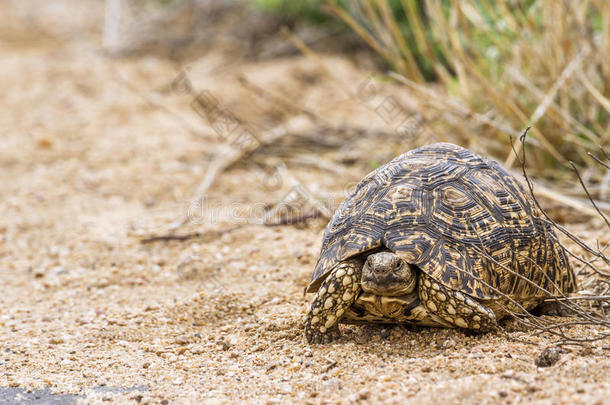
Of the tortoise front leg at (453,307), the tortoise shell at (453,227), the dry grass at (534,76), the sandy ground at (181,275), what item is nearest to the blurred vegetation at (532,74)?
the dry grass at (534,76)

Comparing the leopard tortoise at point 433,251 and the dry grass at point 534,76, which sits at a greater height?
the dry grass at point 534,76

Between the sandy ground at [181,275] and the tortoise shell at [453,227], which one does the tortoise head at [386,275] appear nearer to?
the tortoise shell at [453,227]

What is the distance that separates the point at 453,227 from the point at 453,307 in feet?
1.05

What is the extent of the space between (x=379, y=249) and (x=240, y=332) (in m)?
0.78

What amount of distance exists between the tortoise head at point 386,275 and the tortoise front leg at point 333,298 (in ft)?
0.31

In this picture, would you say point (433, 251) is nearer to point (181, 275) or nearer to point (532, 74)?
point (181, 275)

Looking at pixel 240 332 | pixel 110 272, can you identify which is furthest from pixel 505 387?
pixel 110 272

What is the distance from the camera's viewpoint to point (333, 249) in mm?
2619

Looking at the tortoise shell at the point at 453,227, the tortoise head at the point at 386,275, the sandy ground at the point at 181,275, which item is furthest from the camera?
the tortoise shell at the point at 453,227

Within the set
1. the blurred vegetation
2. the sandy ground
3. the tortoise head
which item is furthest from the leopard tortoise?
the blurred vegetation

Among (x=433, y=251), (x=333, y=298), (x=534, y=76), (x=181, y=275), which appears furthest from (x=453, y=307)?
(x=534, y=76)

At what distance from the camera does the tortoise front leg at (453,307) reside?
2385mm

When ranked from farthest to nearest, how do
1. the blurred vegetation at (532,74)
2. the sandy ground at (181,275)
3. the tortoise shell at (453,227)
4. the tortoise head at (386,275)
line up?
the blurred vegetation at (532,74) < the tortoise shell at (453,227) < the tortoise head at (386,275) < the sandy ground at (181,275)

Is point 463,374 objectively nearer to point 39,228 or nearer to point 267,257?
point 267,257
